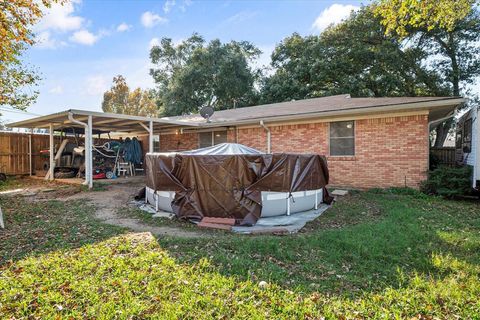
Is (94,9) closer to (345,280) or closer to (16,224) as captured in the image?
(16,224)

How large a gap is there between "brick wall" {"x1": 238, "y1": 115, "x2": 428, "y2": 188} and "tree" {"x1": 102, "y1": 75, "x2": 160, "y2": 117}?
28.2 meters

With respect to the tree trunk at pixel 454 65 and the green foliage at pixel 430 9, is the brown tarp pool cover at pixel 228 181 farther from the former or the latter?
the tree trunk at pixel 454 65

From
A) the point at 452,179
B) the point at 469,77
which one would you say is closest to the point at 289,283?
the point at 452,179

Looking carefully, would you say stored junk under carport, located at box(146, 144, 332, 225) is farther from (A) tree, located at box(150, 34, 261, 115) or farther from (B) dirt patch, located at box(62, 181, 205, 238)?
(A) tree, located at box(150, 34, 261, 115)

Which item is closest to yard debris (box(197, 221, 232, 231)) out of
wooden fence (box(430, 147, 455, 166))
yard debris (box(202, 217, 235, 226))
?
yard debris (box(202, 217, 235, 226))

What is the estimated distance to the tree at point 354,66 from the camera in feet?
54.7

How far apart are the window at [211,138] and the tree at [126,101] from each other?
22.7 meters

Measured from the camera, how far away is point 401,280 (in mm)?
2961

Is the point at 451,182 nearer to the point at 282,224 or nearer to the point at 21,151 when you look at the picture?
the point at 282,224

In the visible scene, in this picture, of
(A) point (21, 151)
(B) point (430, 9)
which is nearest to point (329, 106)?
(B) point (430, 9)

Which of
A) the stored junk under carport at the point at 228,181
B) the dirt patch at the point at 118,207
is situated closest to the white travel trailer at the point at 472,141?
the stored junk under carport at the point at 228,181

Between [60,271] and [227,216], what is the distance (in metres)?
2.97

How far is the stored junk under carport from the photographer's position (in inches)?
213

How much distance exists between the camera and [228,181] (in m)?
5.41
